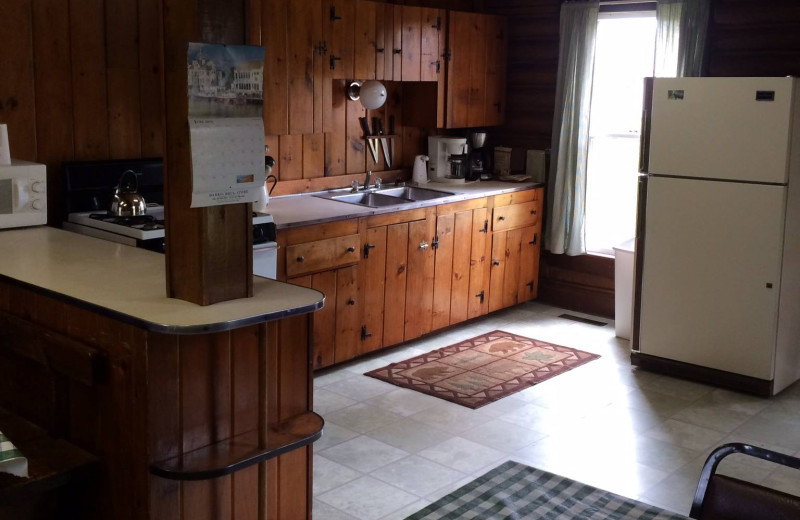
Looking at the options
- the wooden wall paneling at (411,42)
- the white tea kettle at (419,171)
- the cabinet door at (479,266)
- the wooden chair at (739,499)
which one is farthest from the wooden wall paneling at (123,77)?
the wooden chair at (739,499)

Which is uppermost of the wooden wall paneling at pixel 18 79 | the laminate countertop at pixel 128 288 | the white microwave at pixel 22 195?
the wooden wall paneling at pixel 18 79

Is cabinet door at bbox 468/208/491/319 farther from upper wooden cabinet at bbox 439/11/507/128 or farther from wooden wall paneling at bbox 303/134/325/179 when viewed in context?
wooden wall paneling at bbox 303/134/325/179

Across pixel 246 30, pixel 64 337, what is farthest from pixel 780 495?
pixel 64 337

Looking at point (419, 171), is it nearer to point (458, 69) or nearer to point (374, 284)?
point (458, 69)

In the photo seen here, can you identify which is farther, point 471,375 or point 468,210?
point 468,210

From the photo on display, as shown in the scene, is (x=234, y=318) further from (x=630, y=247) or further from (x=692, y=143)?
(x=630, y=247)

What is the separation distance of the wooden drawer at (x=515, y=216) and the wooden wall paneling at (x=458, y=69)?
65 centimetres

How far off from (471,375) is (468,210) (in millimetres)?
1149

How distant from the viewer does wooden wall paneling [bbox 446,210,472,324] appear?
542 cm

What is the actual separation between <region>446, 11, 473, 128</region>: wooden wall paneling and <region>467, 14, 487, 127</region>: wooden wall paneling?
0.03 meters

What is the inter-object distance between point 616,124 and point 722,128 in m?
1.40

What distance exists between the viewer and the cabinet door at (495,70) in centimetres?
604

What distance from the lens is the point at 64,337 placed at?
8.26 feet

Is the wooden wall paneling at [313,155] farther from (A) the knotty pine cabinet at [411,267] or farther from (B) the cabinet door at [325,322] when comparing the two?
(B) the cabinet door at [325,322]
